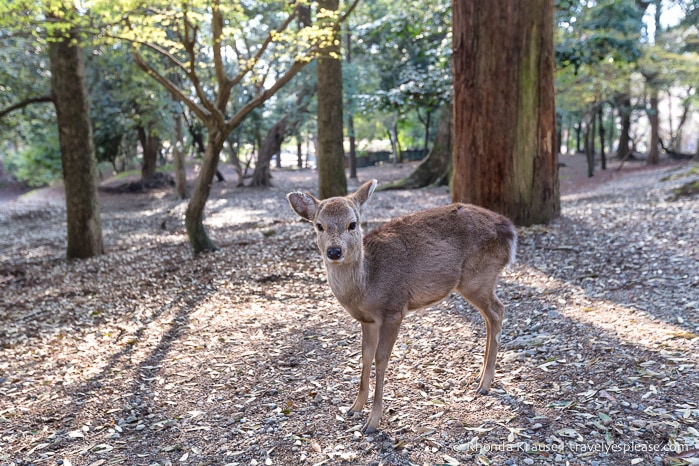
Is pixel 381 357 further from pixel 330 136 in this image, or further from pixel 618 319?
pixel 330 136

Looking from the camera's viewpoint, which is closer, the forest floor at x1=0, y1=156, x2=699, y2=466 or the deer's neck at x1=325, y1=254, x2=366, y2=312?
the forest floor at x1=0, y1=156, x2=699, y2=466

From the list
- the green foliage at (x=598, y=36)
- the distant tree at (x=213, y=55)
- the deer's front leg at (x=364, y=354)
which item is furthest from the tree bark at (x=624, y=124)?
the deer's front leg at (x=364, y=354)

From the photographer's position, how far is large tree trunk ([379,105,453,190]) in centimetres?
1770

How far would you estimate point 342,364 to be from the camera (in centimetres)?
454

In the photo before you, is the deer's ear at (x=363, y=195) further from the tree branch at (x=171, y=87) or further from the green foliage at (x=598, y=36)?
the green foliage at (x=598, y=36)

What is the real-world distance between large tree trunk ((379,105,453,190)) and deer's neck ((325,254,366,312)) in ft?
47.6

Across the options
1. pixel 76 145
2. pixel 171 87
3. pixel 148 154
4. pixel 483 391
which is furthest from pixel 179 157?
pixel 483 391

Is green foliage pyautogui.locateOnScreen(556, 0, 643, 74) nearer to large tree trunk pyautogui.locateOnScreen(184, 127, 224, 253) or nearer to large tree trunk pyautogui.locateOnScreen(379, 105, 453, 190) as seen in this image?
large tree trunk pyautogui.locateOnScreen(379, 105, 453, 190)

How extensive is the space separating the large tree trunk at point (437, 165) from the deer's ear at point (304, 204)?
565 inches

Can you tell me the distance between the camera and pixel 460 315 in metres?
5.35

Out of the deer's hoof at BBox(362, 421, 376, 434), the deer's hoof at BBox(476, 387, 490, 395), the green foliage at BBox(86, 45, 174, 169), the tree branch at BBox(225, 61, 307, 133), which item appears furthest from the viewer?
the green foliage at BBox(86, 45, 174, 169)

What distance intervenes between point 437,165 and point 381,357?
15432mm

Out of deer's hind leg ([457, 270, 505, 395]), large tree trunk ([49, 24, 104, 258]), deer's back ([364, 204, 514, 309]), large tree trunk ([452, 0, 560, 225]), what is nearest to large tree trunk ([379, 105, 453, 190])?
large tree trunk ([452, 0, 560, 225])

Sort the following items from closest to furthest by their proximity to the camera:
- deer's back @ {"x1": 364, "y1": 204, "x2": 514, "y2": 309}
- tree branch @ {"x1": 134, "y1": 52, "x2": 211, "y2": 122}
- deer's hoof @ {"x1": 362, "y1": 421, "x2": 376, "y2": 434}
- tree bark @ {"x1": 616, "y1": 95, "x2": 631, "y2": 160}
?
deer's hoof @ {"x1": 362, "y1": 421, "x2": 376, "y2": 434}, deer's back @ {"x1": 364, "y1": 204, "x2": 514, "y2": 309}, tree branch @ {"x1": 134, "y1": 52, "x2": 211, "y2": 122}, tree bark @ {"x1": 616, "y1": 95, "x2": 631, "y2": 160}
